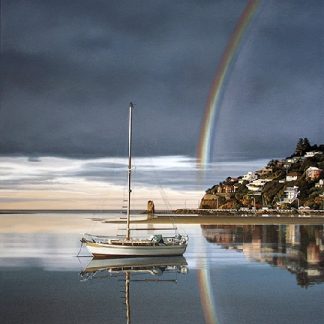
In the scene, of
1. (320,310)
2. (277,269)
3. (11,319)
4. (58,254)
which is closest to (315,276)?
(277,269)

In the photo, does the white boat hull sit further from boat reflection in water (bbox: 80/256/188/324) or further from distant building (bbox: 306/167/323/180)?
distant building (bbox: 306/167/323/180)

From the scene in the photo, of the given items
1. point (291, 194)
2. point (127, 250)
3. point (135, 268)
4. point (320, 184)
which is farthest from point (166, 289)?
point (291, 194)

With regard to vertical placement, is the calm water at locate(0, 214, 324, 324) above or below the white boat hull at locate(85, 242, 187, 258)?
below

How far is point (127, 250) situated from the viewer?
43.0 m

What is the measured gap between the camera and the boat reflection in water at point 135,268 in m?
35.3

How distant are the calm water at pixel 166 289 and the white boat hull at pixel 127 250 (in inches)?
31.1

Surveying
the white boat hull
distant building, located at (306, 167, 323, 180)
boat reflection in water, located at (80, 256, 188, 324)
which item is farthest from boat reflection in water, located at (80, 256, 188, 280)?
distant building, located at (306, 167, 323, 180)

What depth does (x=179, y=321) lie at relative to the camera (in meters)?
22.6

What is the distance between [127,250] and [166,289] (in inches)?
497

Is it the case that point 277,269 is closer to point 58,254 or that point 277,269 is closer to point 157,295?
point 157,295

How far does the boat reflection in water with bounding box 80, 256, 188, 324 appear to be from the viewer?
35.3 metres

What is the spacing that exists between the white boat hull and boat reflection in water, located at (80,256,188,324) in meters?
0.44

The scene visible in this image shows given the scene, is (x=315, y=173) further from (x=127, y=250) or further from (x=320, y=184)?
(x=127, y=250)

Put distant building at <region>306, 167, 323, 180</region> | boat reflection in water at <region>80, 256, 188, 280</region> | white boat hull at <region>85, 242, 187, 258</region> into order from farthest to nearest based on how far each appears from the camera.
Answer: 1. distant building at <region>306, 167, 323, 180</region>
2. white boat hull at <region>85, 242, 187, 258</region>
3. boat reflection in water at <region>80, 256, 188, 280</region>
